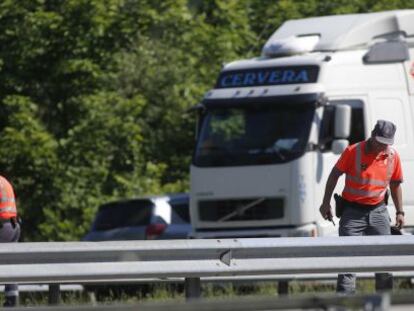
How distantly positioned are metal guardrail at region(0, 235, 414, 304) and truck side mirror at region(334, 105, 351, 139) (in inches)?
237

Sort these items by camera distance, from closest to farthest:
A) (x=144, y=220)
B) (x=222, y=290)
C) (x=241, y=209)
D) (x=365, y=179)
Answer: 1. (x=365, y=179)
2. (x=222, y=290)
3. (x=241, y=209)
4. (x=144, y=220)

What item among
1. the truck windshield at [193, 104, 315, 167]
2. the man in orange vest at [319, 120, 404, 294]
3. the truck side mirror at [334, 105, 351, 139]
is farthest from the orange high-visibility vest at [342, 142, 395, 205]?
the truck windshield at [193, 104, 315, 167]

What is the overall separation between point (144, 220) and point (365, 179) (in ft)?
25.2

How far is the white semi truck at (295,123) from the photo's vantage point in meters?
16.0

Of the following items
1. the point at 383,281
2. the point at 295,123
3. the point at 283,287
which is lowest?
the point at 283,287

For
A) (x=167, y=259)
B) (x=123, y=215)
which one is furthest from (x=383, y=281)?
(x=123, y=215)

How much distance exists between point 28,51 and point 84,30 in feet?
3.53

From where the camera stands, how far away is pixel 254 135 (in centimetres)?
1638

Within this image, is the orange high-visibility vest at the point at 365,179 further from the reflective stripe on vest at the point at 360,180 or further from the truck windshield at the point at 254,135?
the truck windshield at the point at 254,135

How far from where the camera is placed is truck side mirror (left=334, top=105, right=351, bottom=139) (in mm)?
15727

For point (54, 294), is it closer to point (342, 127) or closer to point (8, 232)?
point (8, 232)

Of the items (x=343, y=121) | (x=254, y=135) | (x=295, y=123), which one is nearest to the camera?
(x=343, y=121)

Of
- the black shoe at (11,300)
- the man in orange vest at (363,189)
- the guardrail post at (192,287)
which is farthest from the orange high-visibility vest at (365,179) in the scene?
the black shoe at (11,300)

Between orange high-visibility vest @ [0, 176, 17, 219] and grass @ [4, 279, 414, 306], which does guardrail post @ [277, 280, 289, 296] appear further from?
orange high-visibility vest @ [0, 176, 17, 219]
